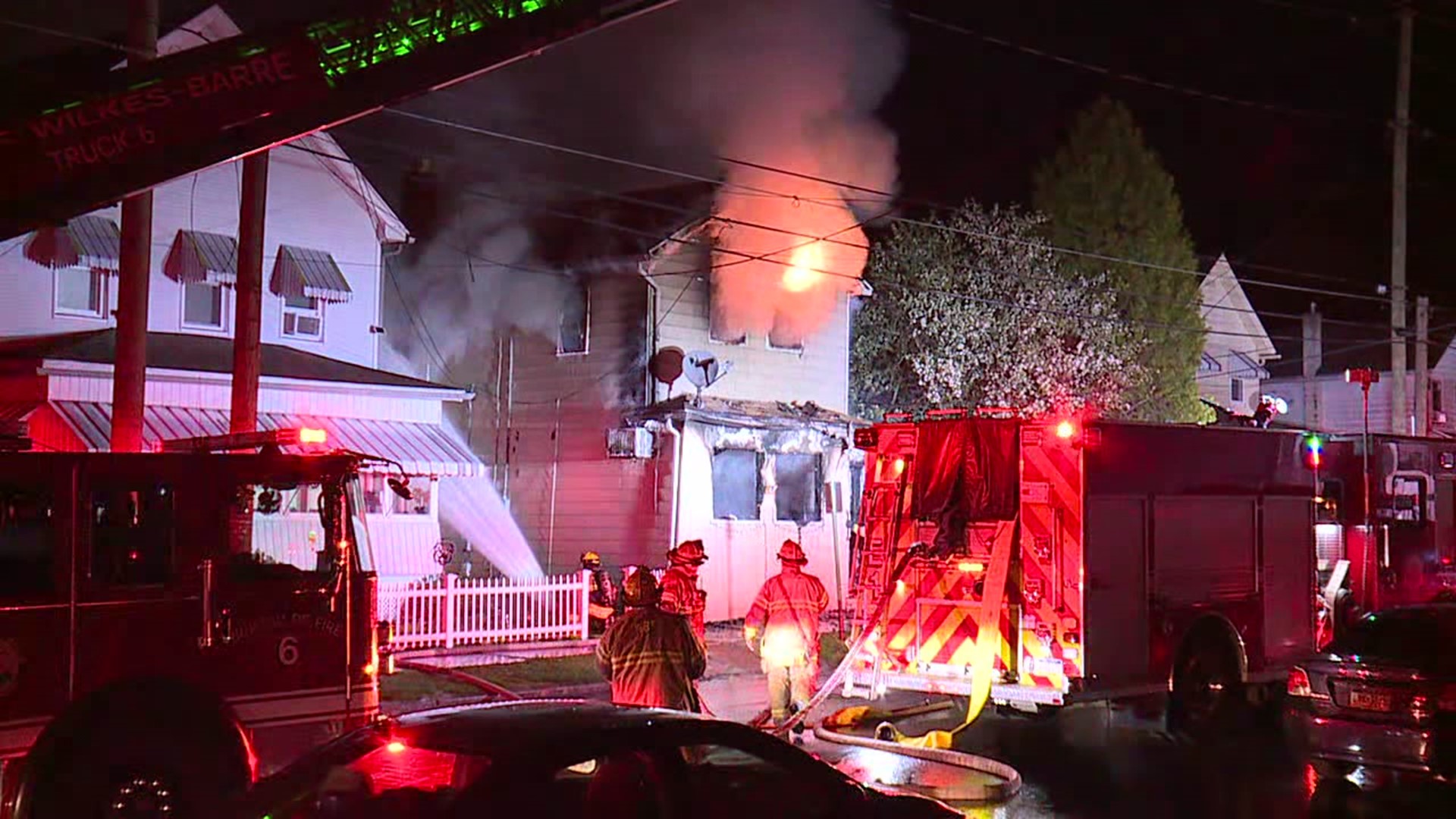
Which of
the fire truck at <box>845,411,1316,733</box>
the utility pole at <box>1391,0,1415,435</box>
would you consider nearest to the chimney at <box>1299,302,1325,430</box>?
the utility pole at <box>1391,0,1415,435</box>

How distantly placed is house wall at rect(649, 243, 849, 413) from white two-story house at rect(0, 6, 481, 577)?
3891 mm

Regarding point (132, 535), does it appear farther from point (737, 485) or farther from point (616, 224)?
point (616, 224)

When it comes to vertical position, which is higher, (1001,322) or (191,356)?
(1001,322)

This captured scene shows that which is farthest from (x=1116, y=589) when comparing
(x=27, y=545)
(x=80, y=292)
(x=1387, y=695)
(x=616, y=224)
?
(x=616, y=224)

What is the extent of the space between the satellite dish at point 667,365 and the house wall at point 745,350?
1.38 feet

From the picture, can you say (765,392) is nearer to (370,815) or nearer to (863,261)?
(863,261)

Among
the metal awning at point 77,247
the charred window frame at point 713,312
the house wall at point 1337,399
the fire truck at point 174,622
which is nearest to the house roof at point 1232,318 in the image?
the house wall at point 1337,399

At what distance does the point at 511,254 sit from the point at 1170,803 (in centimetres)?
1645

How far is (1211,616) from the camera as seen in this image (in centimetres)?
1298

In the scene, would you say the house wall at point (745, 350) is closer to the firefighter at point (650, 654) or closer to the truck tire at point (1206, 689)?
the truck tire at point (1206, 689)

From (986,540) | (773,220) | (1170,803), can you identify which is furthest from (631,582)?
(773,220)

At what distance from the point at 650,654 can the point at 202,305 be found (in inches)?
546

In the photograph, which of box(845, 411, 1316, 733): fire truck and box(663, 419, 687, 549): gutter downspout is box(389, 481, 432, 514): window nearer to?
box(663, 419, 687, 549): gutter downspout

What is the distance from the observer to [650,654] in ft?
26.1
